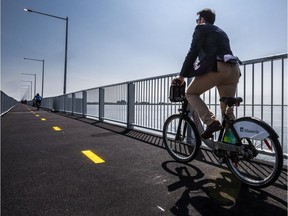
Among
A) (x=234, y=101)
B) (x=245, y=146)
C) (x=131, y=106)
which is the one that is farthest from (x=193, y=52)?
(x=131, y=106)

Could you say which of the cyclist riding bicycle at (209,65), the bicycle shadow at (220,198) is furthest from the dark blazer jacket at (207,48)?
the bicycle shadow at (220,198)

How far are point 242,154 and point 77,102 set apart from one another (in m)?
13.6

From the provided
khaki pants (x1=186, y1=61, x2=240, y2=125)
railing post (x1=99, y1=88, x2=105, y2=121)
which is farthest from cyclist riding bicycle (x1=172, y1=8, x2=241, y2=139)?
railing post (x1=99, y1=88, x2=105, y2=121)

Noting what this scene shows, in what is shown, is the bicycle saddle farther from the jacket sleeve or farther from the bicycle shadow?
the bicycle shadow

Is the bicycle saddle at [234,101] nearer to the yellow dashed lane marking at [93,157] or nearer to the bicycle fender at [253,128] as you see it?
the bicycle fender at [253,128]

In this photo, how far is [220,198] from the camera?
2.42m

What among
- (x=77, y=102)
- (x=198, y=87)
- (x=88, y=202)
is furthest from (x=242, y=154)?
(x=77, y=102)

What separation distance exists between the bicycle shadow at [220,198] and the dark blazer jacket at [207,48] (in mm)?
1344

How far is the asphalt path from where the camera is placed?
7.22 ft

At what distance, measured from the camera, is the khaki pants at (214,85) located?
306 cm

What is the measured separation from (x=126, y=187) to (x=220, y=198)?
3.26ft

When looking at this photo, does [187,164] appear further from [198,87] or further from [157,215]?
[157,215]

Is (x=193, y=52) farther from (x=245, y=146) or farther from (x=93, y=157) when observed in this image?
(x=93, y=157)

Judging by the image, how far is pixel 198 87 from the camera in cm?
331
